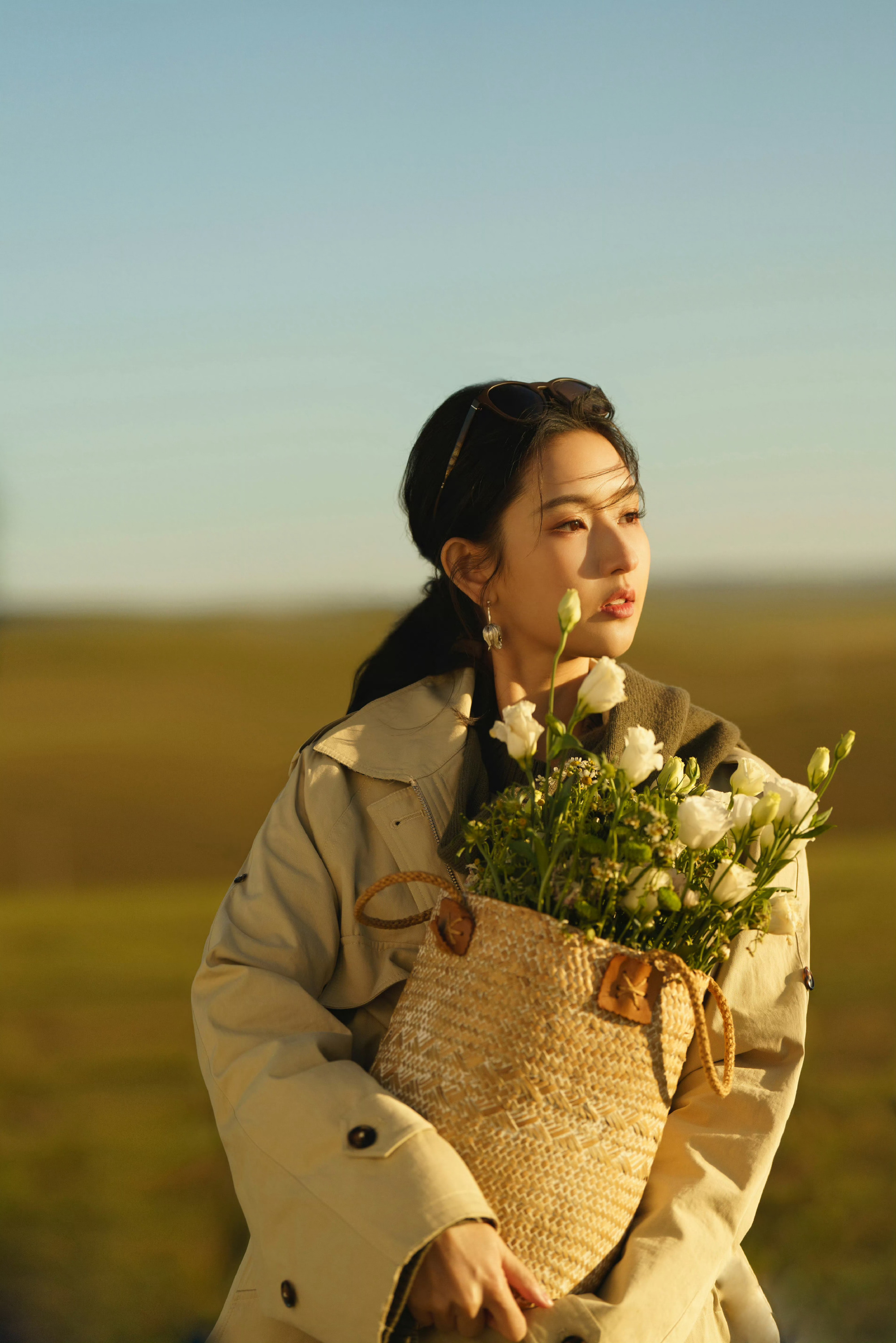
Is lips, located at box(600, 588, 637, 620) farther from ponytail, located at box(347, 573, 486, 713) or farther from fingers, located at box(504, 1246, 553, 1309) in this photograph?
fingers, located at box(504, 1246, 553, 1309)

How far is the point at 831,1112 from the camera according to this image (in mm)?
5406

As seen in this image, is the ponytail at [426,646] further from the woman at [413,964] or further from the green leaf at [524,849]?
the green leaf at [524,849]

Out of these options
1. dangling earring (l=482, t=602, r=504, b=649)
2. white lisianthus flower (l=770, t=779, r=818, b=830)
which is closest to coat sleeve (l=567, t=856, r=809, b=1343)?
white lisianthus flower (l=770, t=779, r=818, b=830)

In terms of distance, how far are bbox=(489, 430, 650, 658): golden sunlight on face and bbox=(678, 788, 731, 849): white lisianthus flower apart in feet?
2.00

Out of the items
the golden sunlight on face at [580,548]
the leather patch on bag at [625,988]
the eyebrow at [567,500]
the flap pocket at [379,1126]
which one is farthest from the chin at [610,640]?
the flap pocket at [379,1126]

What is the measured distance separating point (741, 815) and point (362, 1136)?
0.70 metres

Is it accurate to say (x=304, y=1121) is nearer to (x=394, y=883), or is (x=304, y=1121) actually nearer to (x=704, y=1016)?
(x=394, y=883)

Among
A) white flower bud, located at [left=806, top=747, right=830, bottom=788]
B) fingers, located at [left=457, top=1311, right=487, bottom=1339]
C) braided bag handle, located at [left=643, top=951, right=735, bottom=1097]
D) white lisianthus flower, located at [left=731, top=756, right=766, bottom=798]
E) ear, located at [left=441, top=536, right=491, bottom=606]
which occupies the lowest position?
fingers, located at [left=457, top=1311, right=487, bottom=1339]

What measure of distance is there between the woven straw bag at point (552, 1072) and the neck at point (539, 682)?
2.34ft

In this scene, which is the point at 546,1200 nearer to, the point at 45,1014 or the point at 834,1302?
the point at 834,1302

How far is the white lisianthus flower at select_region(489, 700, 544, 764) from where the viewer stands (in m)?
1.58

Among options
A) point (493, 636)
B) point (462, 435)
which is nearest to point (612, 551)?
point (493, 636)

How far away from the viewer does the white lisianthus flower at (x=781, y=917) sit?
5.42 ft

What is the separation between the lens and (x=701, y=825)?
151 centimetres
